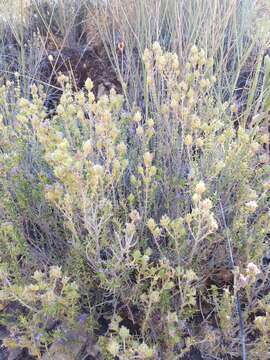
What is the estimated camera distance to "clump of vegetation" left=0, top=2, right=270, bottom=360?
0.97m

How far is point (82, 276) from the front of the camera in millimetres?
1249

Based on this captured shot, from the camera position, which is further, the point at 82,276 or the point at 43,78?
the point at 43,78

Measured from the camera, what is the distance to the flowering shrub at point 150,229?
3.24 ft

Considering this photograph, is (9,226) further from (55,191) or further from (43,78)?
(43,78)

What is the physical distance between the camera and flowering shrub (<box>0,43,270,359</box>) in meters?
0.99

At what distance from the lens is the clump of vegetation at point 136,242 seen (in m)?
0.97

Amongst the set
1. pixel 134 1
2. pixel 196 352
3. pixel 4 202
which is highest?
pixel 134 1

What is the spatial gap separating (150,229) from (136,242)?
0.05 m

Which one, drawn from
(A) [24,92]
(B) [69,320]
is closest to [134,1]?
(A) [24,92]

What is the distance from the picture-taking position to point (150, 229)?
40.6 inches

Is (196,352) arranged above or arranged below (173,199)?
below

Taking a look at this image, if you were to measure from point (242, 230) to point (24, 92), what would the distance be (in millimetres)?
1699

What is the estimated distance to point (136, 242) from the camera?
103 cm

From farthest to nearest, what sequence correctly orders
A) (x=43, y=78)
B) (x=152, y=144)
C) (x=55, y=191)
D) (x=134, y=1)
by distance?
(x=43, y=78)
(x=134, y=1)
(x=152, y=144)
(x=55, y=191)
